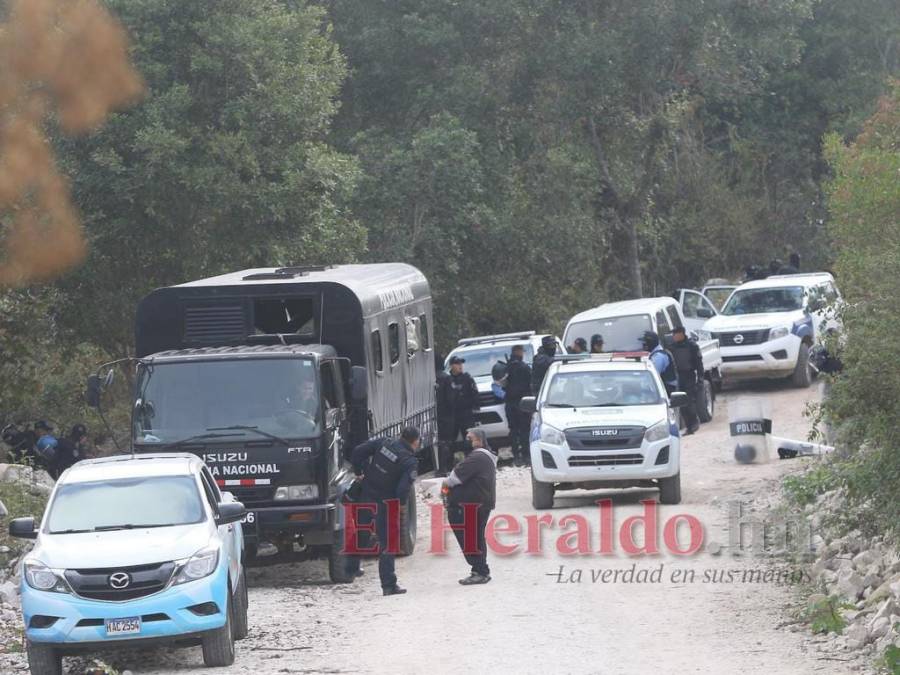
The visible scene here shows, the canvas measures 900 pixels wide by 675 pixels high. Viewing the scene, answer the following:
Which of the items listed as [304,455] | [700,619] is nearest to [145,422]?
[304,455]

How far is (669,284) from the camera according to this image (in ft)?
151

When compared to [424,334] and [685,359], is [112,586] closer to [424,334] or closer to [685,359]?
[424,334]

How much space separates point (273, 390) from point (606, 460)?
4.89 metres

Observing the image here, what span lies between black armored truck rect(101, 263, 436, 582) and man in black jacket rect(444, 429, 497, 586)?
3.95ft

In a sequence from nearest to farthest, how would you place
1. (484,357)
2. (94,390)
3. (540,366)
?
1. (94,390)
2. (540,366)
3. (484,357)

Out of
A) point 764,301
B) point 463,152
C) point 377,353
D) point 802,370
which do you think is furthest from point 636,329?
point 377,353

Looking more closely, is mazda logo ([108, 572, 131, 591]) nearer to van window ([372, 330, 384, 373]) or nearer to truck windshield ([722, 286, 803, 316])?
van window ([372, 330, 384, 373])

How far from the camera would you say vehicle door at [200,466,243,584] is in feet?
37.0

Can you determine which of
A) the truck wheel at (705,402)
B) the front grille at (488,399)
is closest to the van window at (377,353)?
the front grille at (488,399)

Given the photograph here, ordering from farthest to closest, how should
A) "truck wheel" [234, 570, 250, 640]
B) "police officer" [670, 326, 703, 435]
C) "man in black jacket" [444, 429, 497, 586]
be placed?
"police officer" [670, 326, 703, 435] < "man in black jacket" [444, 429, 497, 586] < "truck wheel" [234, 570, 250, 640]

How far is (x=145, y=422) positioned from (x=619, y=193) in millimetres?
25114

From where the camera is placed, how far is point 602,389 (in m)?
18.8

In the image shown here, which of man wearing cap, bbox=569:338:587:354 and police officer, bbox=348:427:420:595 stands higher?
man wearing cap, bbox=569:338:587:354

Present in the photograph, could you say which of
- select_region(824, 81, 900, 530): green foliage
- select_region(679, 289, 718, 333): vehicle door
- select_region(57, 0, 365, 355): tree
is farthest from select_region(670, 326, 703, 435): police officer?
select_region(824, 81, 900, 530): green foliage
